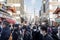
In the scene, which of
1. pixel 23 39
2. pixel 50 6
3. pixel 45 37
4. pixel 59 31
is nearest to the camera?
pixel 45 37

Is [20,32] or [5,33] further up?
[5,33]

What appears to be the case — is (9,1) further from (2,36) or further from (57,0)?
(2,36)

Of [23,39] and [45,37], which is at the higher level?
[45,37]

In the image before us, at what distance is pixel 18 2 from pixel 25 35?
A: 266ft

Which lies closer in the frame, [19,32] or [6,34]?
[6,34]

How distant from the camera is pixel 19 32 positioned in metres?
10.4

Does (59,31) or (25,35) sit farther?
(25,35)

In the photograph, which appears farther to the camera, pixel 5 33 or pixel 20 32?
pixel 20 32

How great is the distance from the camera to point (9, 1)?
3578 inches

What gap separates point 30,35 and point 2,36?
11.5 ft

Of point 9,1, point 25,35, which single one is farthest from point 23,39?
point 9,1

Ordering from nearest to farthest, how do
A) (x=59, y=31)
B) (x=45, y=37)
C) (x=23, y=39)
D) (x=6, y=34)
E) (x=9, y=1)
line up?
(x=45, y=37) < (x=6, y=34) < (x=59, y=31) < (x=23, y=39) < (x=9, y=1)

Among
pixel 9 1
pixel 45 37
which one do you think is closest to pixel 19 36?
pixel 45 37

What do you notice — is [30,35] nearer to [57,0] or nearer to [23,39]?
[23,39]
